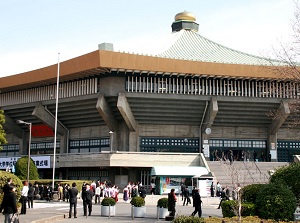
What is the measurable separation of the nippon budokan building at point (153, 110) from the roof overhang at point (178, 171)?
159 millimetres

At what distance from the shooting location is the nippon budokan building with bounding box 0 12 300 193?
44719 millimetres

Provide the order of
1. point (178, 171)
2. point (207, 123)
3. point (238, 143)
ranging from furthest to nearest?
point (238, 143) < point (207, 123) < point (178, 171)

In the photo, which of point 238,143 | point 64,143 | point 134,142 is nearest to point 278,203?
point 134,142

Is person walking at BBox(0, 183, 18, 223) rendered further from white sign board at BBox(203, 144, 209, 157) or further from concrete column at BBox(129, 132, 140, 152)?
white sign board at BBox(203, 144, 209, 157)

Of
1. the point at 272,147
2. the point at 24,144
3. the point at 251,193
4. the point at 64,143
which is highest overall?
the point at 24,144

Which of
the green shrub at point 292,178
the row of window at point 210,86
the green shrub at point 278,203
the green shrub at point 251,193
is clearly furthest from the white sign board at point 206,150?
the green shrub at point 278,203

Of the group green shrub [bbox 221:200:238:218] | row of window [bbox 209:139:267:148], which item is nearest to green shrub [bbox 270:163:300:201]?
green shrub [bbox 221:200:238:218]

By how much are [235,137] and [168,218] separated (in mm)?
31581

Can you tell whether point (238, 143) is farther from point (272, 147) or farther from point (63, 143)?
point (63, 143)

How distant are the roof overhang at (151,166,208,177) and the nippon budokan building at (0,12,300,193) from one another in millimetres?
159

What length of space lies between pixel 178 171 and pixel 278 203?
22.6m

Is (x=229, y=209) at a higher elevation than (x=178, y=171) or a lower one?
lower

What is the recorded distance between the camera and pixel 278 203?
17.9 meters

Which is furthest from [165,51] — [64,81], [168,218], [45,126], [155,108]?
[168,218]
